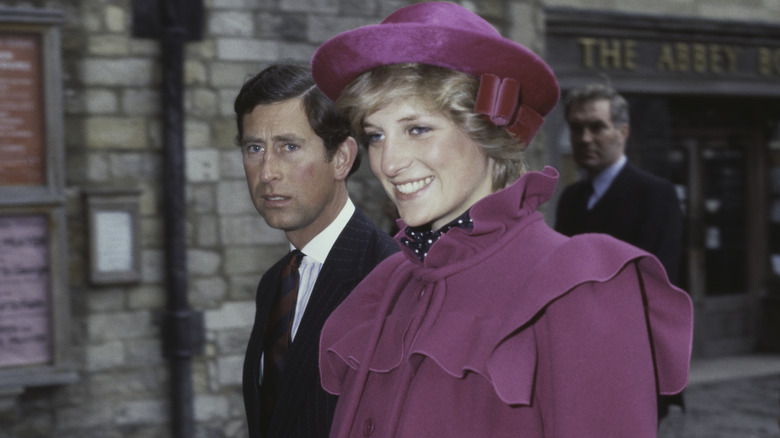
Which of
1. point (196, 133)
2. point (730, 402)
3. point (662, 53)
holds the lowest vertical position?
point (730, 402)

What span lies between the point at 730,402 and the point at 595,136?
4090 mm

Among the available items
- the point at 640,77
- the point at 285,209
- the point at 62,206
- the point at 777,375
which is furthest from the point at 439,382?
the point at 777,375

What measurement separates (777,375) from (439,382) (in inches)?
314

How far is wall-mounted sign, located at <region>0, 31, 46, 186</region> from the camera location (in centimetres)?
514

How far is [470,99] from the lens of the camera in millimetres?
1499

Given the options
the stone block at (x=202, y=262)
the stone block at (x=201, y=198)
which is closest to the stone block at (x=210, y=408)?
the stone block at (x=202, y=262)

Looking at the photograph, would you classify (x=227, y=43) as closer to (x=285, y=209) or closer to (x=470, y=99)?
(x=285, y=209)

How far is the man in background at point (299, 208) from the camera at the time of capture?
1979mm

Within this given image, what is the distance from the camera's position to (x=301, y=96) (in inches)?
78.7

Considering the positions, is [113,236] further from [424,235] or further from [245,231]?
[424,235]

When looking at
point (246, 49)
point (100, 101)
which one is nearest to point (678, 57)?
point (246, 49)

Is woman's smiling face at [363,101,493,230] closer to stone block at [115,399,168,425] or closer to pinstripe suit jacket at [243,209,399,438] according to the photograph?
pinstripe suit jacket at [243,209,399,438]

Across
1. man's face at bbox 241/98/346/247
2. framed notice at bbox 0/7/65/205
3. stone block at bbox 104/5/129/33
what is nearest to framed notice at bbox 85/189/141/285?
framed notice at bbox 0/7/65/205

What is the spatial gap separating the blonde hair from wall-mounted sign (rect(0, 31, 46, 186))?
161 inches
